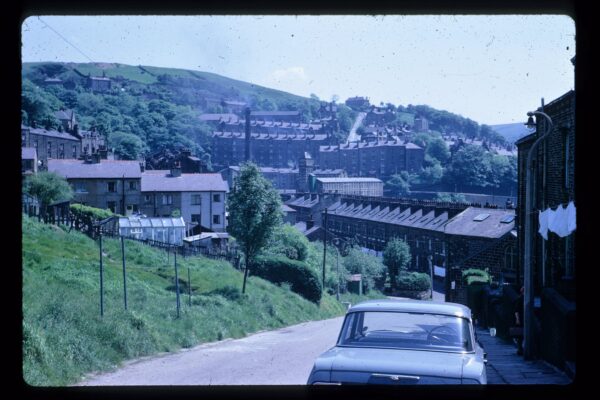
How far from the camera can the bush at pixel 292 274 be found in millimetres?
8422

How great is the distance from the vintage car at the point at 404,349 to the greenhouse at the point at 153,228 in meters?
2.41

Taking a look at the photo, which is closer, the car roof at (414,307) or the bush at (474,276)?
the car roof at (414,307)

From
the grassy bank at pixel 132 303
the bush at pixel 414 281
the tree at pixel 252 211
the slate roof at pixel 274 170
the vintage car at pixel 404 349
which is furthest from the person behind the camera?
the grassy bank at pixel 132 303

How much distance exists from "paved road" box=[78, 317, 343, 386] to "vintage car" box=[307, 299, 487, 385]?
1.64 ft

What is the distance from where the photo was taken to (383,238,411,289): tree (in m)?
6.57

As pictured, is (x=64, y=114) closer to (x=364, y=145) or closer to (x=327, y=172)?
(x=327, y=172)

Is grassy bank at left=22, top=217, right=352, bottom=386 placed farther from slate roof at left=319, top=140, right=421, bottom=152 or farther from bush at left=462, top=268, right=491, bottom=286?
bush at left=462, top=268, right=491, bottom=286

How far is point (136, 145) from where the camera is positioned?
5.76m

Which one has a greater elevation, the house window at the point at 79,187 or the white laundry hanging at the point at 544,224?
the house window at the point at 79,187

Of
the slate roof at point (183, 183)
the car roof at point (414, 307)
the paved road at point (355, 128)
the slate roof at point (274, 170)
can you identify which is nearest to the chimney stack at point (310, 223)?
the paved road at point (355, 128)

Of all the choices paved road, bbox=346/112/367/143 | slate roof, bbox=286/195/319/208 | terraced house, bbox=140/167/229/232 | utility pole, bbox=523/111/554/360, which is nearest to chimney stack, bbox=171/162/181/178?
terraced house, bbox=140/167/229/232

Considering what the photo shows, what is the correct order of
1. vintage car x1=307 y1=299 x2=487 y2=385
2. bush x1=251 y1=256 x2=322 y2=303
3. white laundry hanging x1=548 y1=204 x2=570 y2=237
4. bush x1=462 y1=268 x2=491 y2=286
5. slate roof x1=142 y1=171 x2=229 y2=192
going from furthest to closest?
1. bush x1=462 y1=268 x2=491 y2=286
2. bush x1=251 y1=256 x2=322 y2=303
3. white laundry hanging x1=548 y1=204 x2=570 y2=237
4. slate roof x1=142 y1=171 x2=229 y2=192
5. vintage car x1=307 y1=299 x2=487 y2=385

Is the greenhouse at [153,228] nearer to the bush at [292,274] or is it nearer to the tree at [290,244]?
the tree at [290,244]

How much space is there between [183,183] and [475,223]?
2947 millimetres
